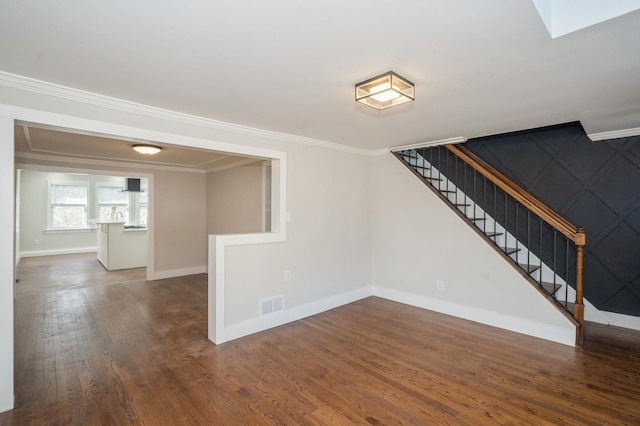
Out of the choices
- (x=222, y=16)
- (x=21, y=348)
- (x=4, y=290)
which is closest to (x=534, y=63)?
(x=222, y=16)

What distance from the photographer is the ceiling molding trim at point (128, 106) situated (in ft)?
7.25

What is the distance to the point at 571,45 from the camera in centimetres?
174

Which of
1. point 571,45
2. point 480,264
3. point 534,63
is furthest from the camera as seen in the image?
point 480,264

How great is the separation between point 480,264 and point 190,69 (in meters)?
3.70

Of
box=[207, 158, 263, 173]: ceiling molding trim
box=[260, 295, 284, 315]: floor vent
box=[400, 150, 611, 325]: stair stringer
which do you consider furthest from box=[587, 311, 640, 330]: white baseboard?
box=[207, 158, 263, 173]: ceiling molding trim

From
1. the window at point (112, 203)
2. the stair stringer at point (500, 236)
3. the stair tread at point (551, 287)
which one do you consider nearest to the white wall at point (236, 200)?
the stair stringer at point (500, 236)

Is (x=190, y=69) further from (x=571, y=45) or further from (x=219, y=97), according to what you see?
(x=571, y=45)

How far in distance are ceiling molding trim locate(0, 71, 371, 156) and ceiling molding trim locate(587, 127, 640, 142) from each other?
10.9 ft

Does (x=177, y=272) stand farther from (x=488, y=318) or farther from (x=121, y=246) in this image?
(x=488, y=318)

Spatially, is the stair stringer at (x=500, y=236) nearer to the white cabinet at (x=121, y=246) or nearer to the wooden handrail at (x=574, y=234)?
the wooden handrail at (x=574, y=234)

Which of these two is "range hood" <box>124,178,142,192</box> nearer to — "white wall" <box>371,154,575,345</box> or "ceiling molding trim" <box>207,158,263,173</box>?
"ceiling molding trim" <box>207,158,263,173</box>

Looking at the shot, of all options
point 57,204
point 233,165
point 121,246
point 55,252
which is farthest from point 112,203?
point 233,165

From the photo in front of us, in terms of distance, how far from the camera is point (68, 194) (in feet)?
30.8

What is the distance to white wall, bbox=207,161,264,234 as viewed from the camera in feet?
18.0
